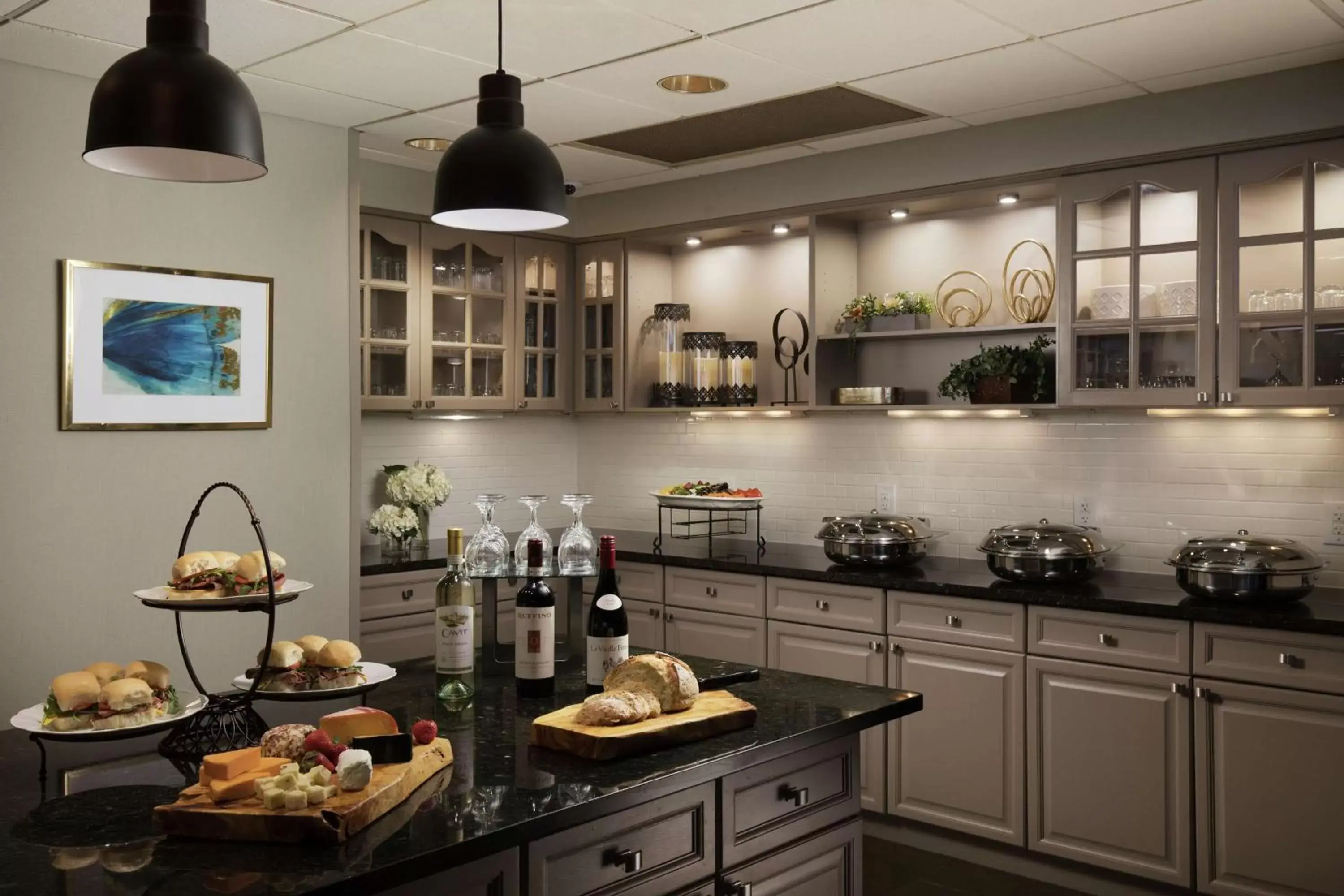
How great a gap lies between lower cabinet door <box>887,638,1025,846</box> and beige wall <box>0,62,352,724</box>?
2318 millimetres

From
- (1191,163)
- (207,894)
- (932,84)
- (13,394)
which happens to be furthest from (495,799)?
(1191,163)

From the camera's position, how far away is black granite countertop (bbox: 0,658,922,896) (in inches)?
64.5

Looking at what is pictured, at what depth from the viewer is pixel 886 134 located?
4.87 meters

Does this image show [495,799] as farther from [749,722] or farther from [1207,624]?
[1207,624]

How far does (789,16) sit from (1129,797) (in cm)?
282

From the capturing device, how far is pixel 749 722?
2.39 meters

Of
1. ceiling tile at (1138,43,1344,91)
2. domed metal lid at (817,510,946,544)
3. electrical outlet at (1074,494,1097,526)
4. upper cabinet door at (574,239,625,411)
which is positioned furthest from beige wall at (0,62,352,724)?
ceiling tile at (1138,43,1344,91)

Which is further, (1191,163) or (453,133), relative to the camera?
(453,133)

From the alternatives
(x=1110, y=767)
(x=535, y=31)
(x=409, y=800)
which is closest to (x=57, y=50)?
(x=535, y=31)

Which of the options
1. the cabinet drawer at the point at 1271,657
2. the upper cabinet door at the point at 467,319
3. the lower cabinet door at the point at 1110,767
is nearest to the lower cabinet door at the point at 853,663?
the lower cabinet door at the point at 1110,767

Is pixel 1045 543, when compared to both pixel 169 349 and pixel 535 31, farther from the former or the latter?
pixel 169 349

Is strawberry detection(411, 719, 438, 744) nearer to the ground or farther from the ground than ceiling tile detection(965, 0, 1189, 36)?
nearer to the ground

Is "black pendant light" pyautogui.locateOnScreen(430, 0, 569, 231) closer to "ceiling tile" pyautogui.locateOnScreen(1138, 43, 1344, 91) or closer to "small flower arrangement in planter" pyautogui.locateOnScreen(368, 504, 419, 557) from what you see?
"ceiling tile" pyautogui.locateOnScreen(1138, 43, 1344, 91)

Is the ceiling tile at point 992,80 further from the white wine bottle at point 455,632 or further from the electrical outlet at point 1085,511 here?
the white wine bottle at point 455,632
